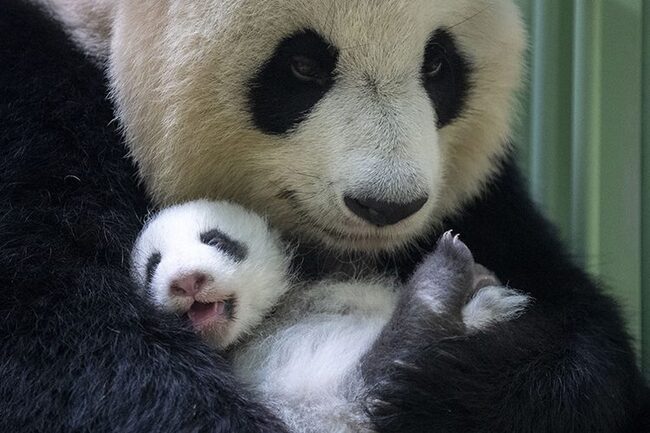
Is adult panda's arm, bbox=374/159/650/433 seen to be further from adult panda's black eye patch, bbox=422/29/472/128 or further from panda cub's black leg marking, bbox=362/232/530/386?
adult panda's black eye patch, bbox=422/29/472/128

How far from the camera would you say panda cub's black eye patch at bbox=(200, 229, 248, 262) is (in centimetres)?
129

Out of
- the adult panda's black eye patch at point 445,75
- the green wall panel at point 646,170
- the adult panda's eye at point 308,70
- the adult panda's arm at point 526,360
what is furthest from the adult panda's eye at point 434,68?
the green wall panel at point 646,170

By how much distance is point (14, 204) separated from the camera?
1251mm

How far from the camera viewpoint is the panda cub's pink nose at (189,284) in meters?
1.21

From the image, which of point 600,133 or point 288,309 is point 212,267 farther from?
point 600,133

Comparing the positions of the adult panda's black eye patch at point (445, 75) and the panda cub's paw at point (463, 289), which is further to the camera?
the adult panda's black eye patch at point (445, 75)

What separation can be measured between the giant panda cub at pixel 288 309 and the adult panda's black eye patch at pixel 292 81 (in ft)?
0.54

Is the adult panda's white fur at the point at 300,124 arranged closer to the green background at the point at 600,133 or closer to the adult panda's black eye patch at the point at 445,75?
the adult panda's black eye patch at the point at 445,75

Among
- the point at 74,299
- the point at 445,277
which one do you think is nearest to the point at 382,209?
the point at 445,277

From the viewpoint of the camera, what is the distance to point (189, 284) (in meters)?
1.22

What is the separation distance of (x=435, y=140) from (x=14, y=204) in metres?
0.63

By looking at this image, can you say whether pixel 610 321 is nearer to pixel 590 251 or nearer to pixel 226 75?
pixel 590 251

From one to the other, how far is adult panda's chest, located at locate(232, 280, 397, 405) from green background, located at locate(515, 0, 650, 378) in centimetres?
63

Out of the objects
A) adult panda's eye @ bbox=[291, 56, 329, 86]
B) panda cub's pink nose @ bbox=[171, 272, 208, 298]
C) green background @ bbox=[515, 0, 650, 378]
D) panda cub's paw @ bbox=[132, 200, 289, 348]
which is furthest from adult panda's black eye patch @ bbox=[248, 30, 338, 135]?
green background @ bbox=[515, 0, 650, 378]
